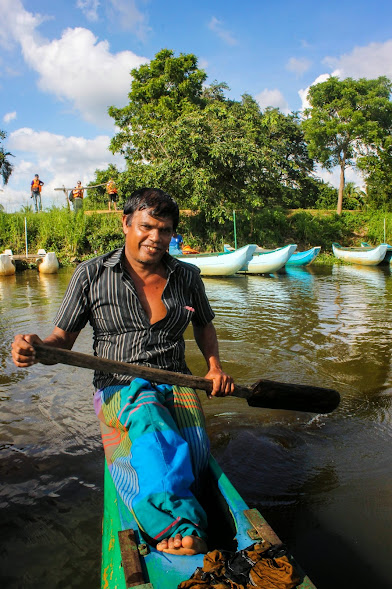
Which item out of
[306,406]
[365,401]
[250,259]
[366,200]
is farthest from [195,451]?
[366,200]

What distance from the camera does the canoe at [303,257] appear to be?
62.1 feet

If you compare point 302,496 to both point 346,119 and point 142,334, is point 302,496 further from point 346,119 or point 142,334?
point 346,119

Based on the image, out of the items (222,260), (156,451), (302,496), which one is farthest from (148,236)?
(222,260)

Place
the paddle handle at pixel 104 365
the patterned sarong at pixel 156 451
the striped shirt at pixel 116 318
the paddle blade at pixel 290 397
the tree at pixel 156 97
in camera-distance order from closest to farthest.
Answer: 1. the patterned sarong at pixel 156 451
2. the paddle handle at pixel 104 365
3. the striped shirt at pixel 116 318
4. the paddle blade at pixel 290 397
5. the tree at pixel 156 97

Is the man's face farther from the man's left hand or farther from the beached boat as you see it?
the beached boat

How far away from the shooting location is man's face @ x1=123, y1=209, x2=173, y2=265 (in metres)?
2.28

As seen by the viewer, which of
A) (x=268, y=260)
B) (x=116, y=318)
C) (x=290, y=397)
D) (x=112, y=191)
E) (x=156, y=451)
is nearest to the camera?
(x=156, y=451)

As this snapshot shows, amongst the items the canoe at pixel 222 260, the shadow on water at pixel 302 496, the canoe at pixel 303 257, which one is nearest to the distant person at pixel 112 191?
the canoe at pixel 222 260

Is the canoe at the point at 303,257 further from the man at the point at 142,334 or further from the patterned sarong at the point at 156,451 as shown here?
the patterned sarong at the point at 156,451

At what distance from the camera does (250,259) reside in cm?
1433

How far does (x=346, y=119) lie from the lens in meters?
24.4

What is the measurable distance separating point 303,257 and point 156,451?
18070 mm

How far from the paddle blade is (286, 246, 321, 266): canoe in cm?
1640

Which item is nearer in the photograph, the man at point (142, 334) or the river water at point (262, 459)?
the man at point (142, 334)
